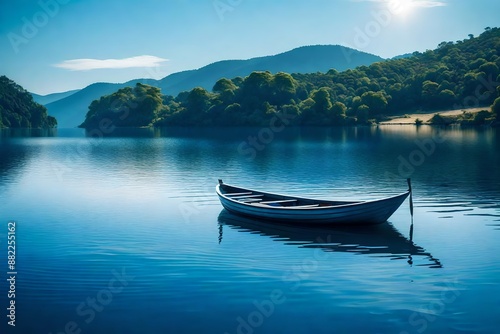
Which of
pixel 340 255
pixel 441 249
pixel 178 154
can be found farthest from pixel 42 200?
pixel 178 154

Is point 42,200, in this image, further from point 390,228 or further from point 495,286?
point 495,286

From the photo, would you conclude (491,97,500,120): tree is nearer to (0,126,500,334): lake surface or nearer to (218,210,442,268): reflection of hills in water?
(0,126,500,334): lake surface

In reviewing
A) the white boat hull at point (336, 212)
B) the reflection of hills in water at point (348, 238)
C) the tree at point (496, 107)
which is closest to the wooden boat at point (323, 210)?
the white boat hull at point (336, 212)

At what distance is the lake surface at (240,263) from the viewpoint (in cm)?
1828

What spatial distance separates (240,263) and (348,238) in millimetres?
7690

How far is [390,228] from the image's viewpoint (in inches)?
1267

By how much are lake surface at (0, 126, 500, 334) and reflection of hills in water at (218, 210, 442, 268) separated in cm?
12

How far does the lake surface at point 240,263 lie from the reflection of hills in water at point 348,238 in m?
0.12

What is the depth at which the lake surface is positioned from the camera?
18.3 metres

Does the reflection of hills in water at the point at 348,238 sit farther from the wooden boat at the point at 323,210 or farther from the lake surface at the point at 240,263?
the wooden boat at the point at 323,210

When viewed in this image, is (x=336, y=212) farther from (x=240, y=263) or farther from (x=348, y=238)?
(x=240, y=263)

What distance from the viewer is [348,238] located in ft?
97.5

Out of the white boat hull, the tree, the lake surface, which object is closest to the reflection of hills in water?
the lake surface

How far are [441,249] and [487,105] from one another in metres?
185
